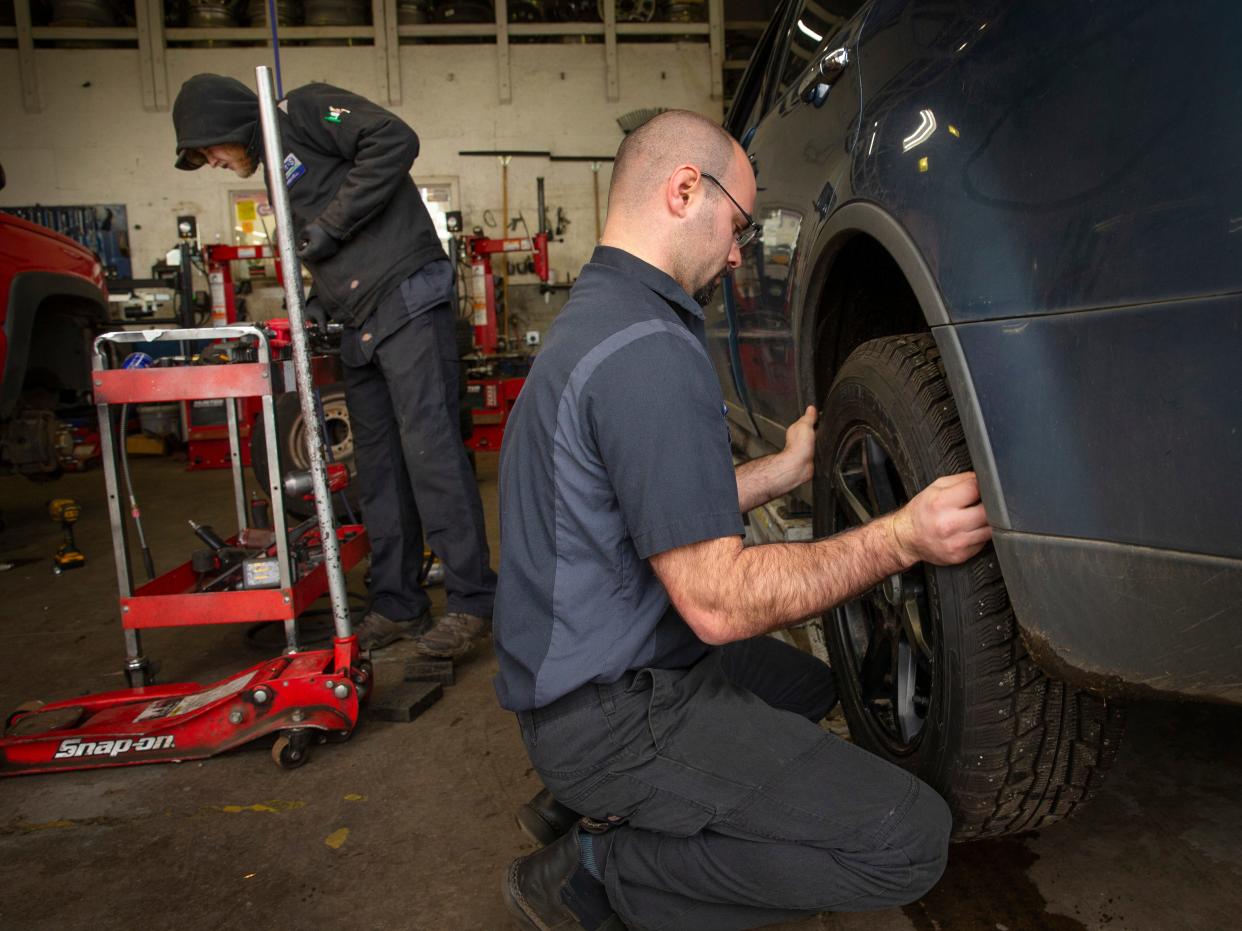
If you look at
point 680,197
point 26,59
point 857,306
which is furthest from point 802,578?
point 26,59

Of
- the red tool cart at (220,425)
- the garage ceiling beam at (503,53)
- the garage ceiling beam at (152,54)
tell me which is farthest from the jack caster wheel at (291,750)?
the garage ceiling beam at (152,54)

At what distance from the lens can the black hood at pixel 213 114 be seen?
2.45 meters

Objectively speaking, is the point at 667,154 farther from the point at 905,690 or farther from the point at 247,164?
the point at 247,164

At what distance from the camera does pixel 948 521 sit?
3.69 ft

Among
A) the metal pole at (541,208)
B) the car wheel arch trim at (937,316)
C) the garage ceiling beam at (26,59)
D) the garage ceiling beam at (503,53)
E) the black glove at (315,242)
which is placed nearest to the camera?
the car wheel arch trim at (937,316)

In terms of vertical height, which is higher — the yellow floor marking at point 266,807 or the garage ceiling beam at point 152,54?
the garage ceiling beam at point 152,54

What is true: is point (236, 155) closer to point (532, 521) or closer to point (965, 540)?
point (532, 521)

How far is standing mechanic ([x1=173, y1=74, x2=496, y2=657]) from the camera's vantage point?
101 inches

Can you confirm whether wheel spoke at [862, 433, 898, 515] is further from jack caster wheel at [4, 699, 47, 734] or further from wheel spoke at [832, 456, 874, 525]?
jack caster wheel at [4, 699, 47, 734]

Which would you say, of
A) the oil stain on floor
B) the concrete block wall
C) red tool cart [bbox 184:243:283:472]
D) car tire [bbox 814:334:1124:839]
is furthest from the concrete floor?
the concrete block wall

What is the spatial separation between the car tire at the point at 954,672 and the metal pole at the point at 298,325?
1.20 meters

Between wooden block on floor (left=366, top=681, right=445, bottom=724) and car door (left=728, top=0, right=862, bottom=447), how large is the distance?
1105mm

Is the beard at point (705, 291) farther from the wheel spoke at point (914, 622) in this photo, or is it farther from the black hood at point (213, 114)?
the black hood at point (213, 114)

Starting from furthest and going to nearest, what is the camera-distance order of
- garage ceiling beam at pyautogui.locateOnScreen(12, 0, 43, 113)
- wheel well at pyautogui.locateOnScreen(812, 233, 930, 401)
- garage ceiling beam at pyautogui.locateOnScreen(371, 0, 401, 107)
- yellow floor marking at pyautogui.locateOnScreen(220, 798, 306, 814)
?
garage ceiling beam at pyautogui.locateOnScreen(371, 0, 401, 107) → garage ceiling beam at pyautogui.locateOnScreen(12, 0, 43, 113) → yellow floor marking at pyautogui.locateOnScreen(220, 798, 306, 814) → wheel well at pyautogui.locateOnScreen(812, 233, 930, 401)
